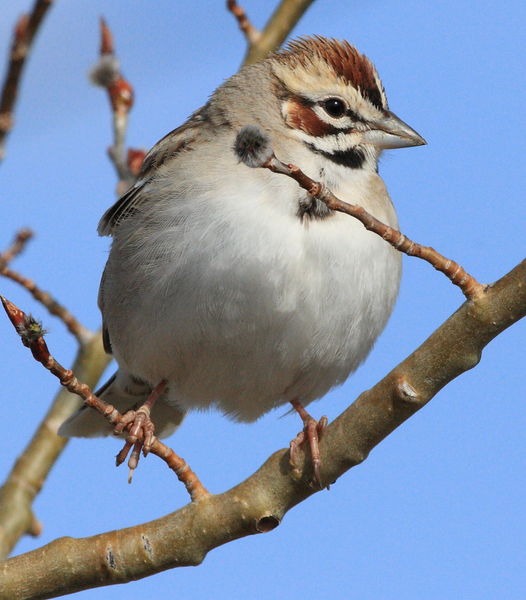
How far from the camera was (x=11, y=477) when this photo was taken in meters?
5.17

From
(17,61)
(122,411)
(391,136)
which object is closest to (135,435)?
(122,411)

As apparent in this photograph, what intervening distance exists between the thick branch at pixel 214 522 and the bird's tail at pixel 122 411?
202 cm

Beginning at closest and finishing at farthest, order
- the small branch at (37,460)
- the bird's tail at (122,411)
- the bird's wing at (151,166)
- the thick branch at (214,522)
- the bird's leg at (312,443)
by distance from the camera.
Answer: the thick branch at (214,522), the bird's leg at (312,443), the small branch at (37,460), the bird's wing at (151,166), the bird's tail at (122,411)

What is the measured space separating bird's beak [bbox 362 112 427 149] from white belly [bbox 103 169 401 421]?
0.98ft

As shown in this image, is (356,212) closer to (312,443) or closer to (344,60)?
(312,443)

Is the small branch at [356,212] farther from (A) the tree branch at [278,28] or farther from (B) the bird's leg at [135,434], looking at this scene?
(A) the tree branch at [278,28]

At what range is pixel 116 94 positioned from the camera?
6039mm

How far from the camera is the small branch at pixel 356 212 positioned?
2926mm

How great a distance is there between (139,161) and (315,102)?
1375 mm

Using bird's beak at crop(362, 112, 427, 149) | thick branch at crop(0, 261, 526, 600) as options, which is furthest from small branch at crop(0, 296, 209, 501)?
bird's beak at crop(362, 112, 427, 149)

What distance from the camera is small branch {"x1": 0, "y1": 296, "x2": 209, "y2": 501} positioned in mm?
3035

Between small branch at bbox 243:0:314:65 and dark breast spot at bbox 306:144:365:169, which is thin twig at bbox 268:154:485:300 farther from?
small branch at bbox 243:0:314:65

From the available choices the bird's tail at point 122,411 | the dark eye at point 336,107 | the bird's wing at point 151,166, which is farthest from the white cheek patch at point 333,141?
the bird's tail at point 122,411

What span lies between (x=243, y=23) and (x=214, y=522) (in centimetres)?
359
